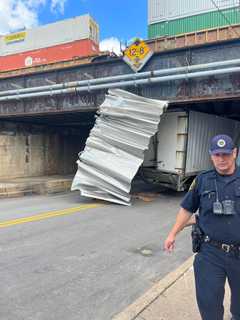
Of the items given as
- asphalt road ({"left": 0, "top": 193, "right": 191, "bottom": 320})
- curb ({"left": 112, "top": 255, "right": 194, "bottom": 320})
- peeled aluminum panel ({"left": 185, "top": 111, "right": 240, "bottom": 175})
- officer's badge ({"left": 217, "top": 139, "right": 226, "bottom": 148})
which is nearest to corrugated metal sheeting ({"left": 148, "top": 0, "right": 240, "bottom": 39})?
peeled aluminum panel ({"left": 185, "top": 111, "right": 240, "bottom": 175})

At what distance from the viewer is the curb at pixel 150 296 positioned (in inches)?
134

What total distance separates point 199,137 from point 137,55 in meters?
4.04

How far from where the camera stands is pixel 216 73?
10258mm

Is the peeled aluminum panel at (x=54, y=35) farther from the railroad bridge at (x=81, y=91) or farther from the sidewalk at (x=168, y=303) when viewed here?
the sidewalk at (x=168, y=303)

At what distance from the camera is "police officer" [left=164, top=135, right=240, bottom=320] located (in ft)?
8.52

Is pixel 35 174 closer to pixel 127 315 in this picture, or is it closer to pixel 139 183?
pixel 139 183

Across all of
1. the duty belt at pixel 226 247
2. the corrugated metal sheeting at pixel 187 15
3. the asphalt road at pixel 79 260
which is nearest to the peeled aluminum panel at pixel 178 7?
the corrugated metal sheeting at pixel 187 15

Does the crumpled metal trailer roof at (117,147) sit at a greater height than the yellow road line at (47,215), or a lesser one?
greater

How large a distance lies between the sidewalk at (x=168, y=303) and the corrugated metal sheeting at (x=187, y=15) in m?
16.9

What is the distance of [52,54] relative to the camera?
2314 centimetres

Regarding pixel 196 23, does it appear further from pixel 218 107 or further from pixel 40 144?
pixel 40 144

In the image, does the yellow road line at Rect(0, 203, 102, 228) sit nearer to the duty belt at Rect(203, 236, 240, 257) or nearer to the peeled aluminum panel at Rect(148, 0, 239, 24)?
the duty belt at Rect(203, 236, 240, 257)

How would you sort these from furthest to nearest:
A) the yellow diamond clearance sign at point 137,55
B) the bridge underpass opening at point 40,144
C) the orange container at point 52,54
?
the orange container at point 52,54 → the bridge underpass opening at point 40,144 → the yellow diamond clearance sign at point 137,55

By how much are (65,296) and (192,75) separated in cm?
875
